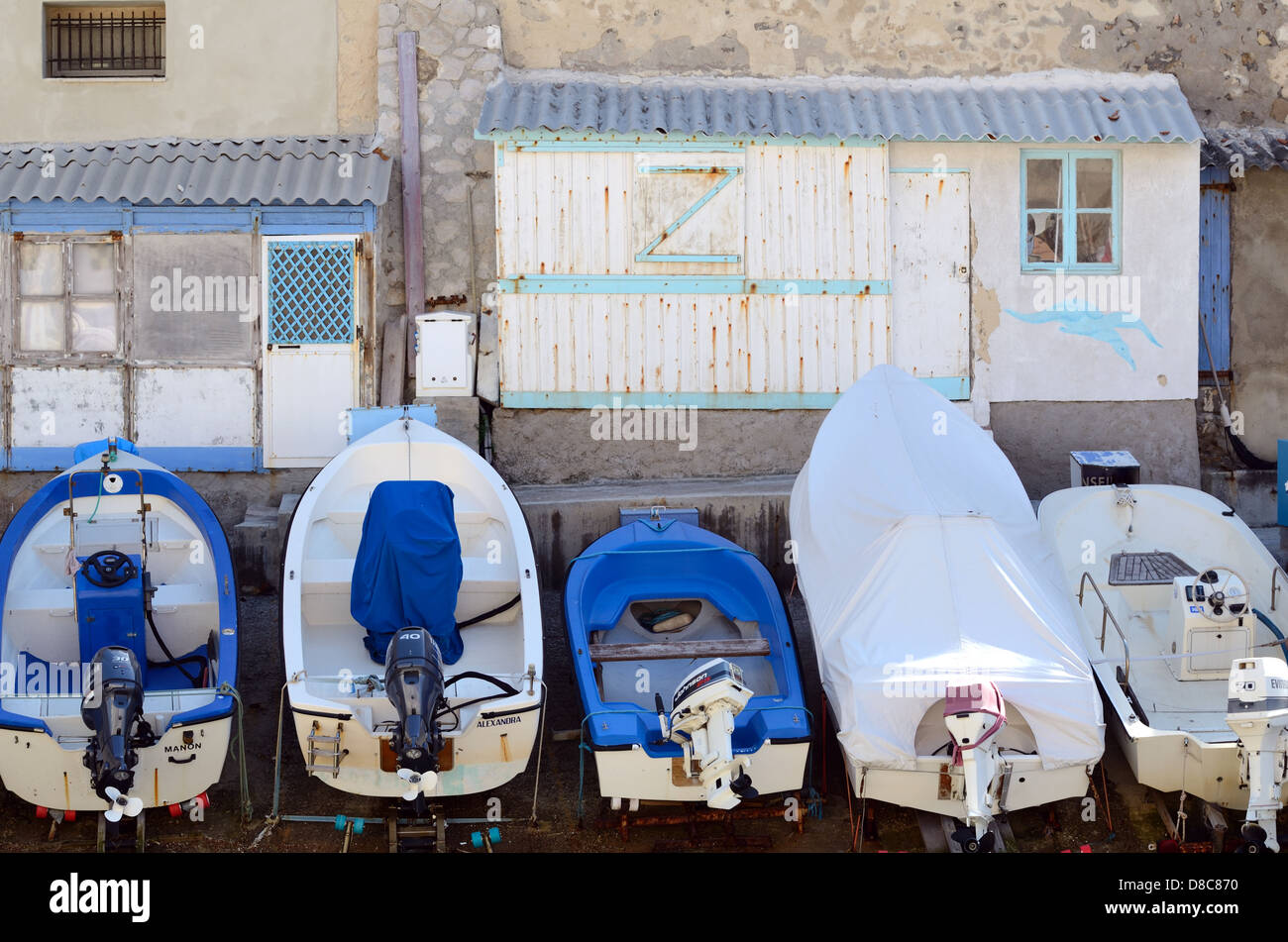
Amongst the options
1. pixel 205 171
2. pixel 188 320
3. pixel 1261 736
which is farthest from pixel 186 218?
pixel 1261 736

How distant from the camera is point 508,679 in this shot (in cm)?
770

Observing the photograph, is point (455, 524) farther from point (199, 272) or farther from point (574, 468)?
point (199, 272)

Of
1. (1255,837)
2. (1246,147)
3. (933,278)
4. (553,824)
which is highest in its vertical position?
(1246,147)

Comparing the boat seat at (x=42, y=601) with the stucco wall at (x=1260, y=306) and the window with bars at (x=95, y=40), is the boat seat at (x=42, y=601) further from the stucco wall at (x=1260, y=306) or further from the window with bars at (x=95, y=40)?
the stucco wall at (x=1260, y=306)

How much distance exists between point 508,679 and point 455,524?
4.91ft

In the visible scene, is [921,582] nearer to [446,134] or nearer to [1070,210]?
[1070,210]

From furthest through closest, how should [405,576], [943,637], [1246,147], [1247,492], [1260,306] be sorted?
[1260,306] < [1247,492] < [1246,147] < [405,576] < [943,637]

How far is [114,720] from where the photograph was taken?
22.7ft

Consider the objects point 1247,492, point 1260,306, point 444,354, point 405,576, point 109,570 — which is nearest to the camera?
point 405,576

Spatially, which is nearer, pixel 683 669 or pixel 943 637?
pixel 943 637

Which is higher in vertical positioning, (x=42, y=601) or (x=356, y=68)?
(x=356, y=68)

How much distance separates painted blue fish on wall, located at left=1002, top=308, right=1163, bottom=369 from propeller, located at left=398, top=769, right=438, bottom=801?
6.22m

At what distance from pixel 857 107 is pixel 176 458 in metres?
5.77

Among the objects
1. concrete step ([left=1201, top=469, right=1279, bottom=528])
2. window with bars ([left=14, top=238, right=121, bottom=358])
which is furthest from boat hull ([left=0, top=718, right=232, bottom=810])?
concrete step ([left=1201, top=469, right=1279, bottom=528])
